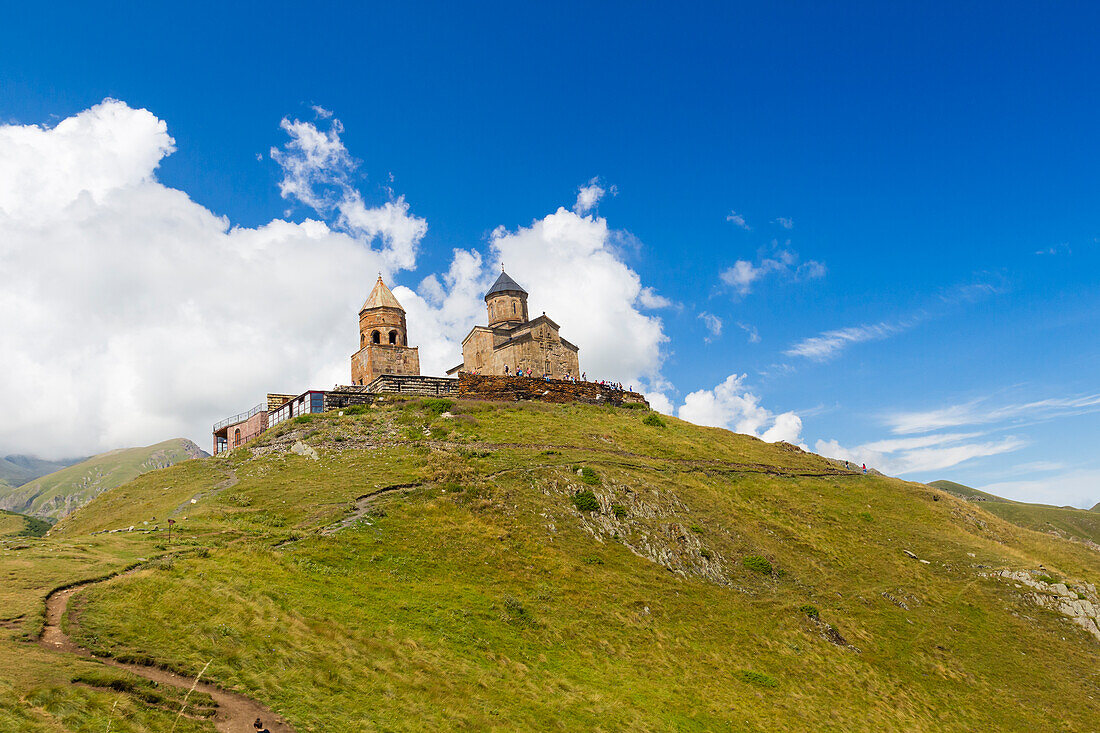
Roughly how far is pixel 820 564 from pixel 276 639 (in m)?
35.2

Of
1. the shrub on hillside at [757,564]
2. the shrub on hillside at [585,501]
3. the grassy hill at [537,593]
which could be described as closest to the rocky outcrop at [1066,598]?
the grassy hill at [537,593]

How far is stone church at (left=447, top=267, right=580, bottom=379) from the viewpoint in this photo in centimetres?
7388

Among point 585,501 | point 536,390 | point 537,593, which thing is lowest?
point 537,593

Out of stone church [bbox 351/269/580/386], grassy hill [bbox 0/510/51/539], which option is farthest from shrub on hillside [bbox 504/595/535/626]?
stone church [bbox 351/269/580/386]

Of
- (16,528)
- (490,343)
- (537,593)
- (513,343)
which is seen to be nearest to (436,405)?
(513,343)

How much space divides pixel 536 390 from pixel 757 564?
1256 inches

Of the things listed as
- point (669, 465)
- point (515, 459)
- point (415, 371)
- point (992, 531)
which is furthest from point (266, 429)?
point (992, 531)

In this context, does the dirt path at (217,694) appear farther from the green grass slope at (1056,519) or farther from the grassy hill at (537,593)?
the green grass slope at (1056,519)

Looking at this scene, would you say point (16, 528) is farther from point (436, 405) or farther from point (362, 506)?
point (362, 506)

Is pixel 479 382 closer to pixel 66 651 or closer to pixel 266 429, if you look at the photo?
pixel 266 429

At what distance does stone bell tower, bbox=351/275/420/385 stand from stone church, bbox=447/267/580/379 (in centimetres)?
1258

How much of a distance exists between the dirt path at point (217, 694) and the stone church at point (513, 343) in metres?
58.0

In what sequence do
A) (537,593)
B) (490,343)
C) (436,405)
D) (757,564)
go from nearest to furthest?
(537,593)
(757,564)
(436,405)
(490,343)

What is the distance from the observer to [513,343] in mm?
74562
